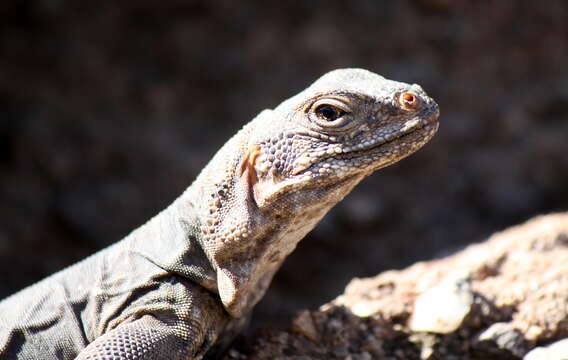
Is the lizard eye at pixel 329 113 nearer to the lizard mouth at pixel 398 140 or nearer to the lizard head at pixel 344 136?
the lizard head at pixel 344 136

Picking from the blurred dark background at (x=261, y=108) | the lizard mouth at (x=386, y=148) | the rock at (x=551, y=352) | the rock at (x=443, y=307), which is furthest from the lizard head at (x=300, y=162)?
the blurred dark background at (x=261, y=108)

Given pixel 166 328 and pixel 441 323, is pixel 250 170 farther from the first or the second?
pixel 441 323

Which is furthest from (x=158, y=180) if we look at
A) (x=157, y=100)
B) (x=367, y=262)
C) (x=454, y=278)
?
(x=454, y=278)

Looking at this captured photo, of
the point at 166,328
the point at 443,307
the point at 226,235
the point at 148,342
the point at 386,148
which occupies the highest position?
the point at 386,148

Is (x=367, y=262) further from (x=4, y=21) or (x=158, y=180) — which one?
(x=4, y=21)

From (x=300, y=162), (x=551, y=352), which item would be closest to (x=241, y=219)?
(x=300, y=162)

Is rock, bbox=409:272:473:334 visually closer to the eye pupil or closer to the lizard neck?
the lizard neck

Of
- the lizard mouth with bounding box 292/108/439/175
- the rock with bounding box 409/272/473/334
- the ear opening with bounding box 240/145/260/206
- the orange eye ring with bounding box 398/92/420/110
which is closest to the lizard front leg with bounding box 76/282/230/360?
the ear opening with bounding box 240/145/260/206
